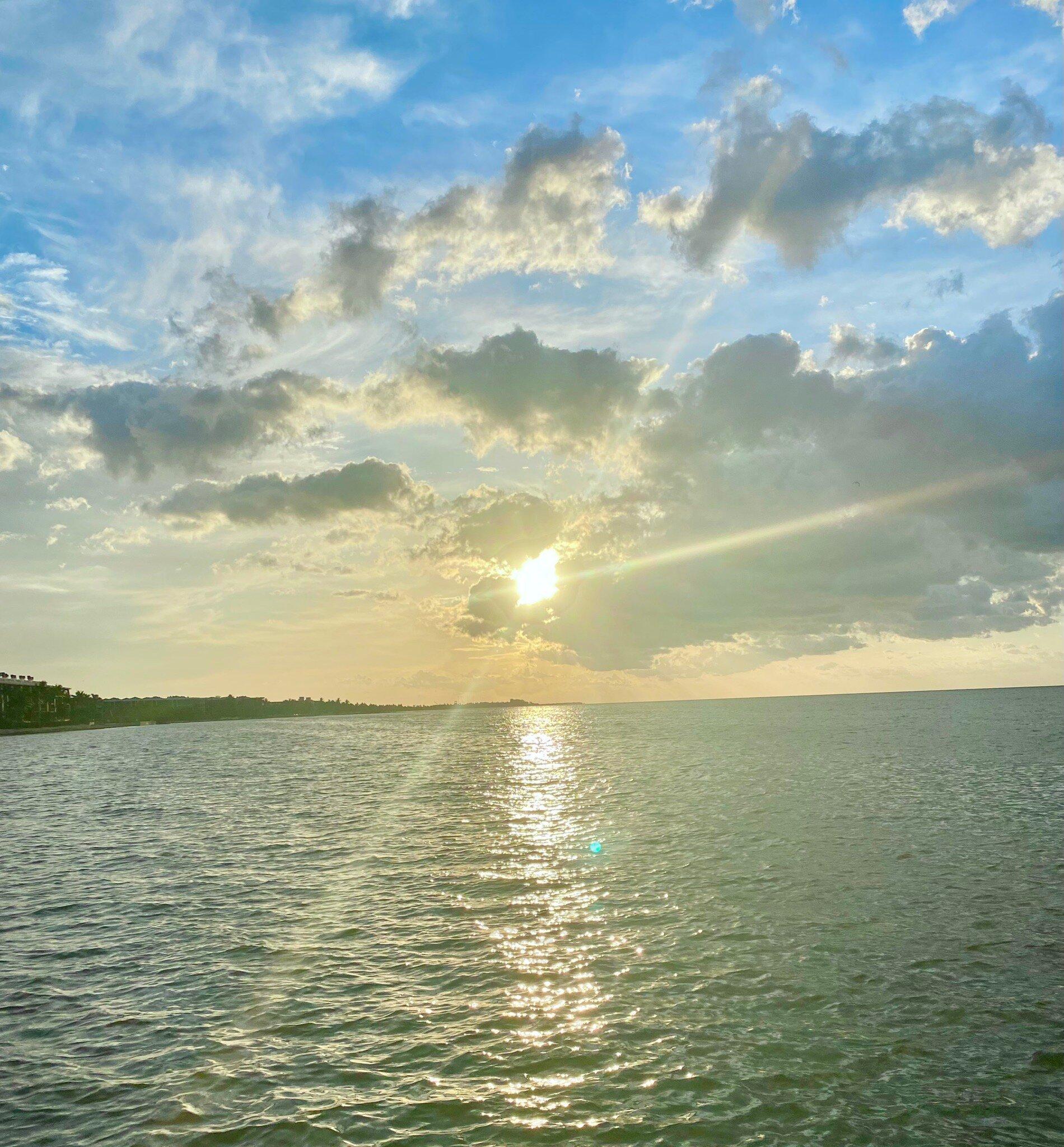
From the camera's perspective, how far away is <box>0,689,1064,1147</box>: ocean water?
15867 mm

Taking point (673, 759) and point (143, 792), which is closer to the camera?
point (143, 792)

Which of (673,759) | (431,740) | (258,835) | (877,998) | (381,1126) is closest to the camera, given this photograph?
(381,1126)

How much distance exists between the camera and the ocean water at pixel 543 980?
15.9 meters

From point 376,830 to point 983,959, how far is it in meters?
37.8

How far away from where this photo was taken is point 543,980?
76.5 ft

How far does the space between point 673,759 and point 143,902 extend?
85600 millimetres

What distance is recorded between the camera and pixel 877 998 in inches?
843

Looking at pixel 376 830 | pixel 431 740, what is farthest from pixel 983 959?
pixel 431 740

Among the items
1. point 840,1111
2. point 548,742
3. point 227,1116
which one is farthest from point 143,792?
point 548,742

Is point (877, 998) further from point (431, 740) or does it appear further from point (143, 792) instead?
point (431, 740)

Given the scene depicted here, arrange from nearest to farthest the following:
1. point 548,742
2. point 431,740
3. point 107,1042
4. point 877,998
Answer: point 107,1042 < point 877,998 < point 548,742 < point 431,740

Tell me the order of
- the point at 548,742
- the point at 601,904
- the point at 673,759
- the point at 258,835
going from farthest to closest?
the point at 548,742 < the point at 673,759 < the point at 258,835 < the point at 601,904

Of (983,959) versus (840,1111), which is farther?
(983,959)

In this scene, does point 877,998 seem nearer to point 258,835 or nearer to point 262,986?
point 262,986
